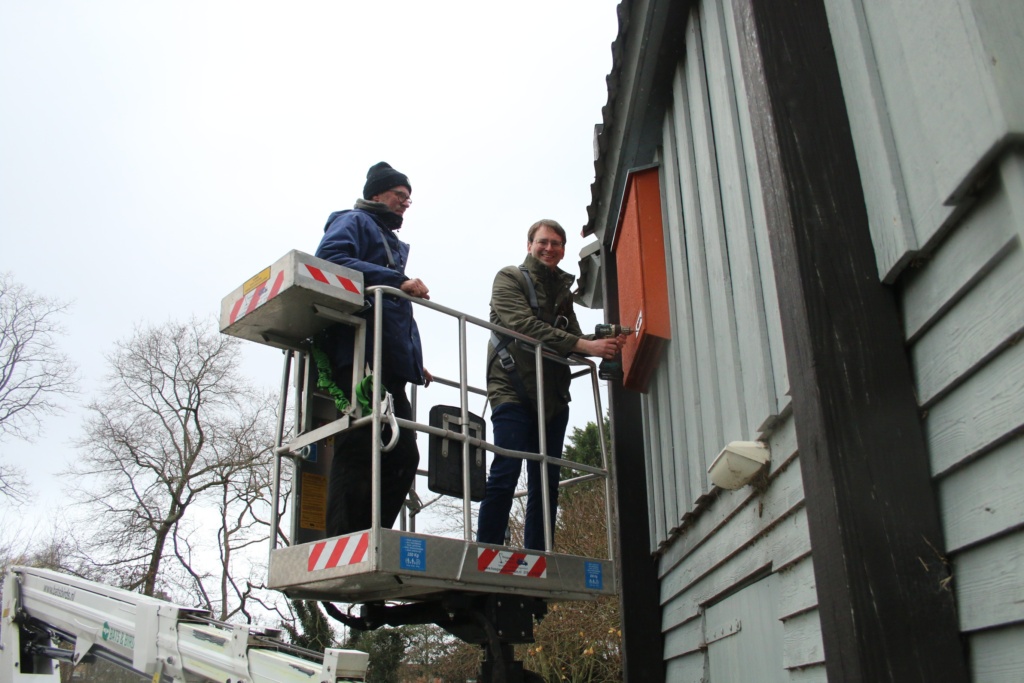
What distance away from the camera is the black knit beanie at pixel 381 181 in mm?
4547

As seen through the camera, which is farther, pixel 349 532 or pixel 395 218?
pixel 395 218

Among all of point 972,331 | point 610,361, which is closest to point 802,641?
point 972,331

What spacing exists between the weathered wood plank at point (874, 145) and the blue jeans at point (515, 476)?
95.8 inches

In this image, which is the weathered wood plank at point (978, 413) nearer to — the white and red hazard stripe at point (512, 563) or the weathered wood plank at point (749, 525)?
the weathered wood plank at point (749, 525)

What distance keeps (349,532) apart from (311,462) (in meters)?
0.63

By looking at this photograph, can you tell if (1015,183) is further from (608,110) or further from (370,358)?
(608,110)

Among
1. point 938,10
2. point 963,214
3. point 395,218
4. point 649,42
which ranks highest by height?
point 649,42

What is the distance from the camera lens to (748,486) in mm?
3162

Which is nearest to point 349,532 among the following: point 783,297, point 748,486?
point 748,486

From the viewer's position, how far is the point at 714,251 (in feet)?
11.6

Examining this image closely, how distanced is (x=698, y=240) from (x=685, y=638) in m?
2.26

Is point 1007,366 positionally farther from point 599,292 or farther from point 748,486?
point 599,292

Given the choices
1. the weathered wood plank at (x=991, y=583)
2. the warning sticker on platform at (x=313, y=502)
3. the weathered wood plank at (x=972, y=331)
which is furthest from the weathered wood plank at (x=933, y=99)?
the warning sticker on platform at (x=313, y=502)

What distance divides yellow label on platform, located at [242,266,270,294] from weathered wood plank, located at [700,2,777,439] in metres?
2.00
